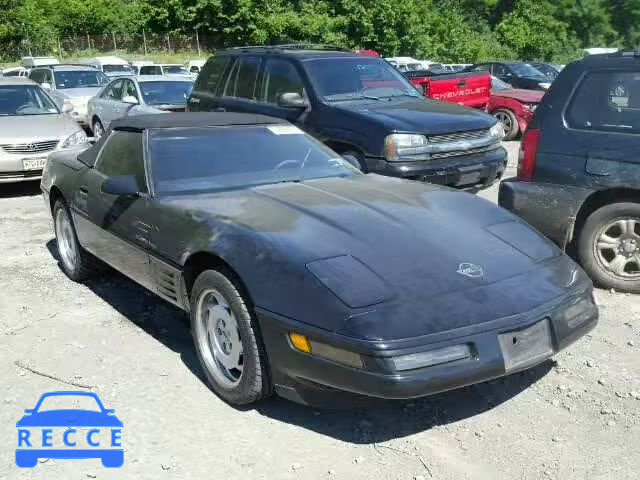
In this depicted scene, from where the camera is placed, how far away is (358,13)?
148 feet

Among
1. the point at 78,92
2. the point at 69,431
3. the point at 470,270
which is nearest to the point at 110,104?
the point at 78,92

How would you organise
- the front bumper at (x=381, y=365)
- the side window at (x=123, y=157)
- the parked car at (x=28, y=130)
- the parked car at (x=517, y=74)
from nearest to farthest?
1. the front bumper at (x=381, y=365)
2. the side window at (x=123, y=157)
3. the parked car at (x=28, y=130)
4. the parked car at (x=517, y=74)

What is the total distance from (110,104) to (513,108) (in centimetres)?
750

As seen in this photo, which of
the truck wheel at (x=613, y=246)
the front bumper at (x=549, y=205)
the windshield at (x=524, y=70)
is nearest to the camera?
the truck wheel at (x=613, y=246)

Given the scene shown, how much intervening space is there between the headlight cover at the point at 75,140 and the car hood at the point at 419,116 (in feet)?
12.9

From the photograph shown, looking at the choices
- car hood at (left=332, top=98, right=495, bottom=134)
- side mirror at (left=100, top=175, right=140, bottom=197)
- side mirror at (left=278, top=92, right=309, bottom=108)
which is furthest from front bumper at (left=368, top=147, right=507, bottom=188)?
side mirror at (left=100, top=175, right=140, bottom=197)

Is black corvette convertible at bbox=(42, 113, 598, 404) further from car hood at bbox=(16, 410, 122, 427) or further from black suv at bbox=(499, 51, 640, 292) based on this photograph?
black suv at bbox=(499, 51, 640, 292)

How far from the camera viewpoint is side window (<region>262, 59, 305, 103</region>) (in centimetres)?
823

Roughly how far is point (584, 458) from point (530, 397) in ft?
1.87

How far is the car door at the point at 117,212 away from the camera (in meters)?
4.28

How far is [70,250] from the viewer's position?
18.7ft

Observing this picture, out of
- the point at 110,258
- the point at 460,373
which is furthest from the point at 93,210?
the point at 460,373

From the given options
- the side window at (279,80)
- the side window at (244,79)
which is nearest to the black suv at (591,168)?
the side window at (279,80)

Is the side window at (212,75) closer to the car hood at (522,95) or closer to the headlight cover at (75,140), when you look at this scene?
the headlight cover at (75,140)
